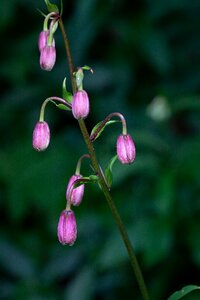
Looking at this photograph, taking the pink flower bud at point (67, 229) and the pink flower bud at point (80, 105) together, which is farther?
the pink flower bud at point (67, 229)

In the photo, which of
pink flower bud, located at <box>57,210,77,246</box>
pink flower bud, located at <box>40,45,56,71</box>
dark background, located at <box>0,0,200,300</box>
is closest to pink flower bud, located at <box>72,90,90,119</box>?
pink flower bud, located at <box>40,45,56,71</box>

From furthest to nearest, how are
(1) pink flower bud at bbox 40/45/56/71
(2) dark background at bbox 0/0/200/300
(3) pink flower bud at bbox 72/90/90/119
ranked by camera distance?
(2) dark background at bbox 0/0/200/300
(1) pink flower bud at bbox 40/45/56/71
(3) pink flower bud at bbox 72/90/90/119

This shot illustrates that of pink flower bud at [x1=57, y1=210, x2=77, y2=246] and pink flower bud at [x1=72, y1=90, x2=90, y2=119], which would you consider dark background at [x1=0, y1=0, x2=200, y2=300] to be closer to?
pink flower bud at [x1=57, y1=210, x2=77, y2=246]

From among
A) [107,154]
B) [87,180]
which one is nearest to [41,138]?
[87,180]

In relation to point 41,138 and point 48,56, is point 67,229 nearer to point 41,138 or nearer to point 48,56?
point 41,138

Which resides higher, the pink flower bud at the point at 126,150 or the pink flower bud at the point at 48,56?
the pink flower bud at the point at 48,56

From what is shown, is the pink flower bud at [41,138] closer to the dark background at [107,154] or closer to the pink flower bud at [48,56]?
the pink flower bud at [48,56]

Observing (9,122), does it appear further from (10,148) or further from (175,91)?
(175,91)

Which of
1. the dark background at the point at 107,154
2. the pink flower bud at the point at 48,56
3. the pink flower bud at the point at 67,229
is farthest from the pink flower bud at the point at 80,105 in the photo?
the dark background at the point at 107,154

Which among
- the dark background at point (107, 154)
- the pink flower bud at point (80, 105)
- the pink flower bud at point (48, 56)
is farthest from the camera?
the dark background at point (107, 154)

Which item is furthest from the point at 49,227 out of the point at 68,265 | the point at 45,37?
the point at 45,37
